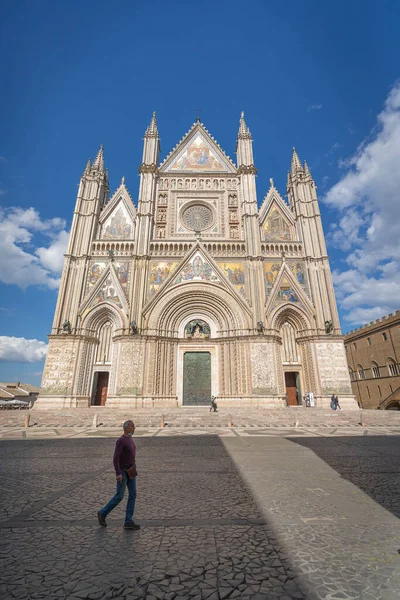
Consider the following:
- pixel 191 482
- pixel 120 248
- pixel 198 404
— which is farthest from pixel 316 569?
pixel 120 248

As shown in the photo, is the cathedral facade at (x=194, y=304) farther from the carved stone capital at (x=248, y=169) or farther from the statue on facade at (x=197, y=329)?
the carved stone capital at (x=248, y=169)

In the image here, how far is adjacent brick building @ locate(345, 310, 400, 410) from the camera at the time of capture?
29777 mm

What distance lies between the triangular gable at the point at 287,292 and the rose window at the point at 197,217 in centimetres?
833

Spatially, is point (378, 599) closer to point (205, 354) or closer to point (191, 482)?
point (191, 482)

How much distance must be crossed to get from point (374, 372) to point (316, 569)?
1436 inches

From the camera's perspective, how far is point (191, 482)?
496cm

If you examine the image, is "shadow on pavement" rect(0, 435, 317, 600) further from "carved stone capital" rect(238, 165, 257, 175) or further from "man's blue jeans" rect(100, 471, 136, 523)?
"carved stone capital" rect(238, 165, 257, 175)

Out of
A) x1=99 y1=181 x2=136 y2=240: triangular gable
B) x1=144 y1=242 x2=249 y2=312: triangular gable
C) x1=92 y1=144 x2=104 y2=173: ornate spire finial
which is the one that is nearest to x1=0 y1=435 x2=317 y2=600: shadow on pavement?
x1=144 y1=242 x2=249 y2=312: triangular gable

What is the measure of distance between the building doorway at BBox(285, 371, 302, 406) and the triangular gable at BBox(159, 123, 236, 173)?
19387 mm

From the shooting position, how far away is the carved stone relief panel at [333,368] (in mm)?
21031

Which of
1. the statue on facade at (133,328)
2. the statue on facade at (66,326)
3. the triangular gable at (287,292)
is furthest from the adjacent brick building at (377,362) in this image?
the statue on facade at (66,326)

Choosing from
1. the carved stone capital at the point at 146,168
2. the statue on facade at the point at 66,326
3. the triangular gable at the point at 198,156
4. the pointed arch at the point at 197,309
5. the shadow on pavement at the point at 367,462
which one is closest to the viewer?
the shadow on pavement at the point at 367,462

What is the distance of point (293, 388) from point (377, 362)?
15.5 m

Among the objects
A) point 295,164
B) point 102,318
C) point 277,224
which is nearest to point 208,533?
point 102,318
